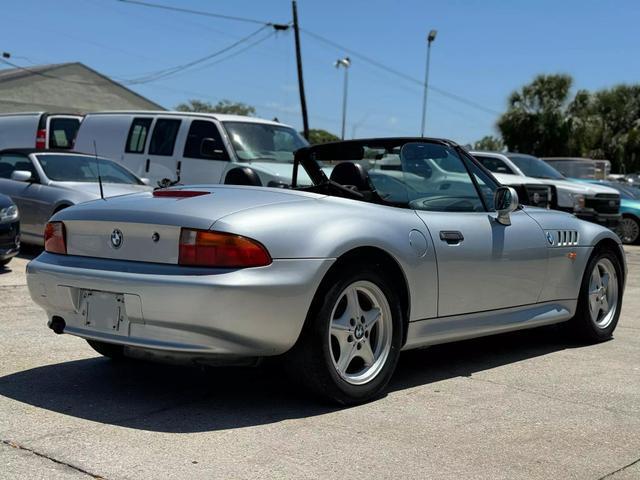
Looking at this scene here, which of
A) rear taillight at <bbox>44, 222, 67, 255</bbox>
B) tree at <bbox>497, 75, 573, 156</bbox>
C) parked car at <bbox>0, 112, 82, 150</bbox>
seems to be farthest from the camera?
tree at <bbox>497, 75, 573, 156</bbox>

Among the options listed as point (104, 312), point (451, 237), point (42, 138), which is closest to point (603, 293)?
point (451, 237)

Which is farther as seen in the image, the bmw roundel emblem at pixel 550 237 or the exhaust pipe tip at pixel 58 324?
the bmw roundel emblem at pixel 550 237

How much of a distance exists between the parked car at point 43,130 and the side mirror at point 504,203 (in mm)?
12912

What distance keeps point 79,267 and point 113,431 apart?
944 mm

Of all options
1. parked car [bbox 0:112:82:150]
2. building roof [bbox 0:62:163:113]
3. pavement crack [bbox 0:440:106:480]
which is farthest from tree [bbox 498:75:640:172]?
pavement crack [bbox 0:440:106:480]

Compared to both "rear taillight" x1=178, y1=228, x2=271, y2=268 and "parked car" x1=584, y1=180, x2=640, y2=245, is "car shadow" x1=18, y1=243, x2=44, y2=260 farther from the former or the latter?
"parked car" x1=584, y1=180, x2=640, y2=245

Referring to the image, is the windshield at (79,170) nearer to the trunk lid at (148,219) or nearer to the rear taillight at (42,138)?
the rear taillight at (42,138)

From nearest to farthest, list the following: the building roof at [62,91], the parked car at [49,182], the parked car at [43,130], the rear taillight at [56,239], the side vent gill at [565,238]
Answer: the rear taillight at [56,239], the side vent gill at [565,238], the parked car at [49,182], the parked car at [43,130], the building roof at [62,91]

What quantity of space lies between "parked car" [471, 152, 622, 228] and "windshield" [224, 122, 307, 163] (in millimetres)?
4301

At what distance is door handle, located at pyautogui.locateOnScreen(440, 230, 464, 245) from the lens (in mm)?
5086

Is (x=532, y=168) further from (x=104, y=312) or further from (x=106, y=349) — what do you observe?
(x=104, y=312)

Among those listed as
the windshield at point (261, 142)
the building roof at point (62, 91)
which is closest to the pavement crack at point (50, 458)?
the windshield at point (261, 142)

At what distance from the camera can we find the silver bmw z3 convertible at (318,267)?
13.7ft

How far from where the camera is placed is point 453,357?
602 cm
